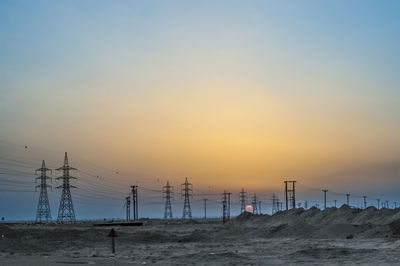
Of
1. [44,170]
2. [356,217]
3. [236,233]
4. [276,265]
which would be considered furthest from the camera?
[44,170]

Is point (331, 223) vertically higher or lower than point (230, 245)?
lower

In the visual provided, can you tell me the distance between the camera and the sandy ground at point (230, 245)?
3762 centimetres

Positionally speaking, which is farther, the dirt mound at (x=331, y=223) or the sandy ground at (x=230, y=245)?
the dirt mound at (x=331, y=223)

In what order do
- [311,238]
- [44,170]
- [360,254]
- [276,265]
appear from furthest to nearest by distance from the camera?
[44,170] → [311,238] → [360,254] → [276,265]

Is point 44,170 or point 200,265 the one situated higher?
point 44,170

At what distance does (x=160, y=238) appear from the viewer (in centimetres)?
6631

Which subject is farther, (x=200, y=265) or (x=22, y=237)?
(x=22, y=237)

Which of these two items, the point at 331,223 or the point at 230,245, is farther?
the point at 331,223

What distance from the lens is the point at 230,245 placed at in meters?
55.1

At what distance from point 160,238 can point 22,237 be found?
55.7ft

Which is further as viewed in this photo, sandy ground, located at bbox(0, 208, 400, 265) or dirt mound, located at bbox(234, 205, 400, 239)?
dirt mound, located at bbox(234, 205, 400, 239)

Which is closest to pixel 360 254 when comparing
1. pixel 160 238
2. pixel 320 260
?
pixel 320 260

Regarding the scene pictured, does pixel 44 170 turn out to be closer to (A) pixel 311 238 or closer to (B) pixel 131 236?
(B) pixel 131 236

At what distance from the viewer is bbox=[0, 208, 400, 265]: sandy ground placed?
37.6 meters
